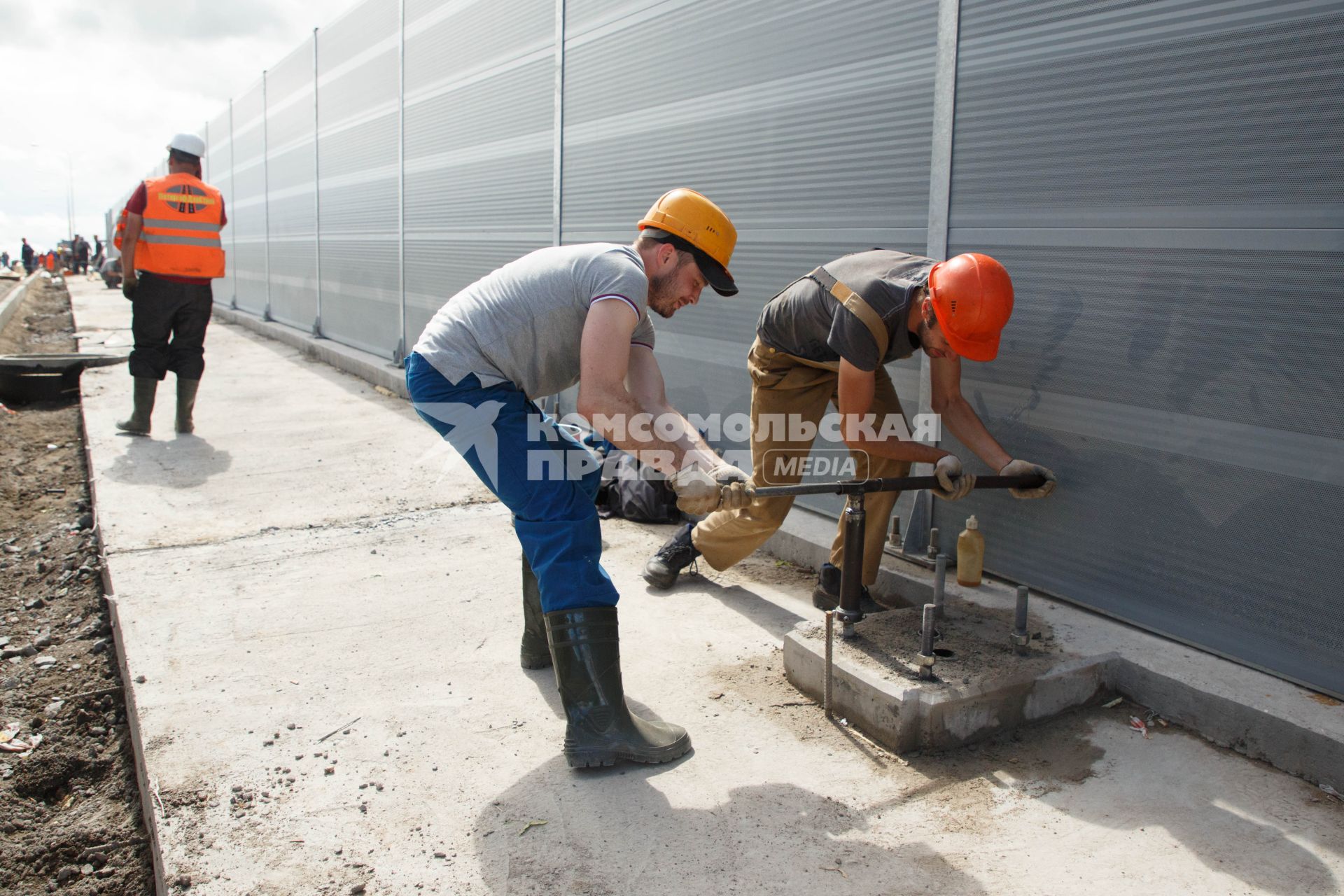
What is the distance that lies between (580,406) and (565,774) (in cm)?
106

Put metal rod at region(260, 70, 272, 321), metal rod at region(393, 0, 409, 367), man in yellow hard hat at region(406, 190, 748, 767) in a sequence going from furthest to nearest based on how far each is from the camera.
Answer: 1. metal rod at region(260, 70, 272, 321)
2. metal rod at region(393, 0, 409, 367)
3. man in yellow hard hat at region(406, 190, 748, 767)

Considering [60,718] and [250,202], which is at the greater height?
[250,202]

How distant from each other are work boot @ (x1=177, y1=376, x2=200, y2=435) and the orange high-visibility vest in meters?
0.80

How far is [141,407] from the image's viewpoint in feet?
22.7

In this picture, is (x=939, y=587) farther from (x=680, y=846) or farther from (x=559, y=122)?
(x=559, y=122)

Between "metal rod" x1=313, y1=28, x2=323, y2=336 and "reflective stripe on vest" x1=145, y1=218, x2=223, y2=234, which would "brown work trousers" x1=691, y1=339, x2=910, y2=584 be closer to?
"reflective stripe on vest" x1=145, y1=218, x2=223, y2=234

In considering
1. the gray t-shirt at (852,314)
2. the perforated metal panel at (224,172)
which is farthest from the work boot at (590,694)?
the perforated metal panel at (224,172)

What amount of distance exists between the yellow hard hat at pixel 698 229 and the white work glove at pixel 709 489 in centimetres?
57

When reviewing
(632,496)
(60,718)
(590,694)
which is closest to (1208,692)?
(590,694)

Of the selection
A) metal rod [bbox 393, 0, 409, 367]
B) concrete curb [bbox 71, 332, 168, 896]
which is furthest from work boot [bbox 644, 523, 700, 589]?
metal rod [bbox 393, 0, 409, 367]

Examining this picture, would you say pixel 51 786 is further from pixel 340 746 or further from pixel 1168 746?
pixel 1168 746

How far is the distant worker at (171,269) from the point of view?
22.1ft

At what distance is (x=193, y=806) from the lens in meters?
2.53

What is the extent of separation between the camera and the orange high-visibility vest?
22.1 ft
